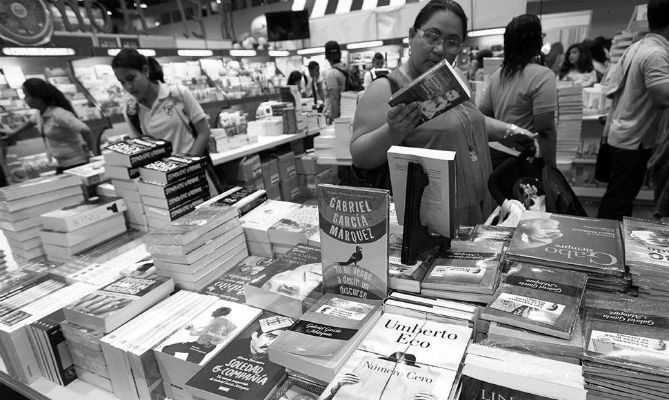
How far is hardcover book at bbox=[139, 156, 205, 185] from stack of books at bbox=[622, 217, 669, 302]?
1.80 metres

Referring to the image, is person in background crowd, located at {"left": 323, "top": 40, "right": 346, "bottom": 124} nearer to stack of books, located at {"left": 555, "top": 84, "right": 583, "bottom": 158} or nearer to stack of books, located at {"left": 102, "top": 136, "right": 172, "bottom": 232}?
stack of books, located at {"left": 555, "top": 84, "right": 583, "bottom": 158}

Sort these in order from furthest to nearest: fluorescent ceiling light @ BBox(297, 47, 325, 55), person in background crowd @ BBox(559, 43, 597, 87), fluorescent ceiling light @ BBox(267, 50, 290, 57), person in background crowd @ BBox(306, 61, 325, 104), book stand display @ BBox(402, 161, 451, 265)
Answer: fluorescent ceiling light @ BBox(297, 47, 325, 55) < fluorescent ceiling light @ BBox(267, 50, 290, 57) < person in background crowd @ BBox(306, 61, 325, 104) < person in background crowd @ BBox(559, 43, 597, 87) < book stand display @ BBox(402, 161, 451, 265)

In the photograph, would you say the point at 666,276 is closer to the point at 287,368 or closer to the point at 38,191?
the point at 287,368

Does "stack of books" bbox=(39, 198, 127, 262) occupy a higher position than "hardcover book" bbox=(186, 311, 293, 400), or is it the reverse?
"stack of books" bbox=(39, 198, 127, 262)

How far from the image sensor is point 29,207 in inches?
75.2

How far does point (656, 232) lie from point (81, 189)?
252cm

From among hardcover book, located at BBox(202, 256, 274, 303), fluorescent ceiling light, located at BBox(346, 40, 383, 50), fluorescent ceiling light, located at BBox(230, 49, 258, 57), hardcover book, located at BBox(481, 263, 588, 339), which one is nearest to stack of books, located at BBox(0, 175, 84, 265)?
hardcover book, located at BBox(202, 256, 274, 303)

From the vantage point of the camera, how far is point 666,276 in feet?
3.07

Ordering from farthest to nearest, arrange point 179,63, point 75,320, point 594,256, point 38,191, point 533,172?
point 179,63 < point 533,172 < point 38,191 < point 75,320 < point 594,256

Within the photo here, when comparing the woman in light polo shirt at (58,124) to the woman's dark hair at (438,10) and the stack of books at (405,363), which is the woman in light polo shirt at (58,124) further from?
the stack of books at (405,363)

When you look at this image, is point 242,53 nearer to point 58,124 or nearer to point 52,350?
point 58,124

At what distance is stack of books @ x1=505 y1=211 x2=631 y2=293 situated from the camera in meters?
0.99

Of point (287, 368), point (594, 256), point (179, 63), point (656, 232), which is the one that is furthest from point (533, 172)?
point (179, 63)

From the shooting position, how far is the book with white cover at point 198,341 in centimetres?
102
